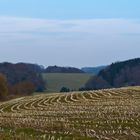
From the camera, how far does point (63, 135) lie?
59.9ft

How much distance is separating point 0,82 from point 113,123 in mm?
74172

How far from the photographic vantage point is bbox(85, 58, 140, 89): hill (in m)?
158

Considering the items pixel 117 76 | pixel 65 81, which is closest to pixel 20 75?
pixel 65 81

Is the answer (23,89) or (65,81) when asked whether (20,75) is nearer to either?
(65,81)

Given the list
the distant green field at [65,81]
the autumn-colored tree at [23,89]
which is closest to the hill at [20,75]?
the distant green field at [65,81]

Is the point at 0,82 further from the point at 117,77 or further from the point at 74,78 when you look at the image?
the point at 74,78

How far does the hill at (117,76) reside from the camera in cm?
15798

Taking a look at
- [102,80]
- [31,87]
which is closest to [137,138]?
[31,87]

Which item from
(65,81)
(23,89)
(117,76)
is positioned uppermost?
(117,76)

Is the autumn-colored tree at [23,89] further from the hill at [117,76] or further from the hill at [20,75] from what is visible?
the hill at [117,76]

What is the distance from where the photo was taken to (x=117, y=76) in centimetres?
16525

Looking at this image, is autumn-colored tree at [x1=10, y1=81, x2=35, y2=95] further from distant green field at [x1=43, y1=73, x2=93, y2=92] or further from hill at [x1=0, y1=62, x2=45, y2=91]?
distant green field at [x1=43, y1=73, x2=93, y2=92]

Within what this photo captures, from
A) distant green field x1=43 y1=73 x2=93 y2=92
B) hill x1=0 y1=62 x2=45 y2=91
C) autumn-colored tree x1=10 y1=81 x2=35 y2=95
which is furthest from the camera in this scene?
distant green field x1=43 y1=73 x2=93 y2=92

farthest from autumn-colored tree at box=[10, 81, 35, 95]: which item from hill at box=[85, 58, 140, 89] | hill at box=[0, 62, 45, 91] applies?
hill at box=[85, 58, 140, 89]
